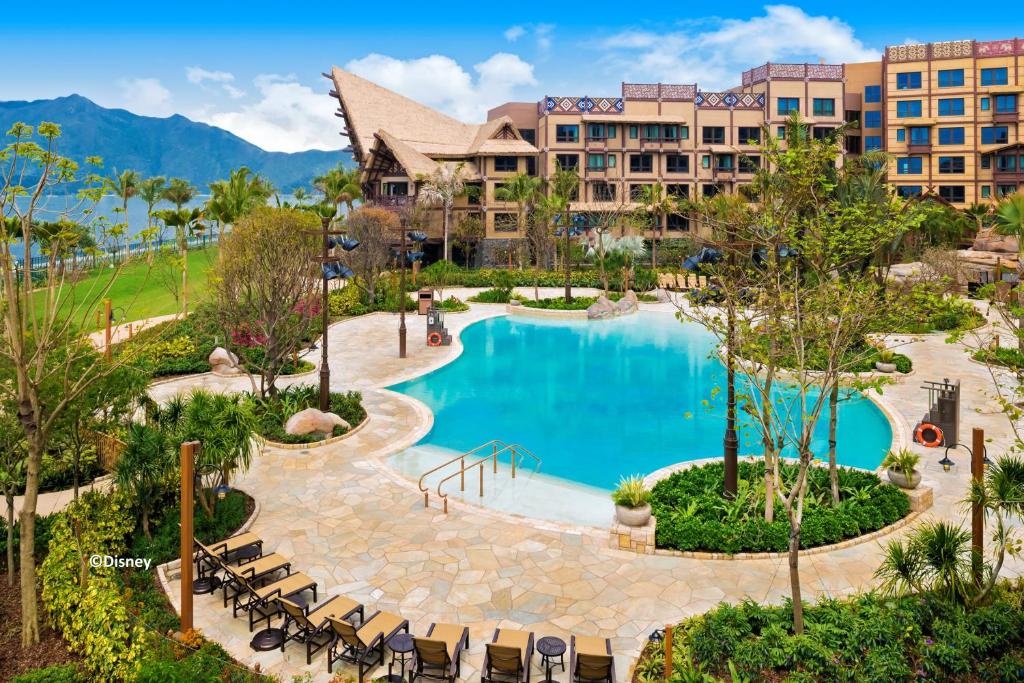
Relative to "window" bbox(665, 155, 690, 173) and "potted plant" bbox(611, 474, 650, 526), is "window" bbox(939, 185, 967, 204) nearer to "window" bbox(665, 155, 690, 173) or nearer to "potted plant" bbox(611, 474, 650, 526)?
"window" bbox(665, 155, 690, 173)

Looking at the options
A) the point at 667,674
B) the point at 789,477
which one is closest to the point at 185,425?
the point at 667,674

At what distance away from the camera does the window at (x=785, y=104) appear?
203 ft

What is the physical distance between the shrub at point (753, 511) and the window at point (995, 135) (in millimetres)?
61267

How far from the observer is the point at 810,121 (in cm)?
6162

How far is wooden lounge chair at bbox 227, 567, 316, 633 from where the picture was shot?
10.1 meters

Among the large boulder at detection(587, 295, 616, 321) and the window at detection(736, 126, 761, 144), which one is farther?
the window at detection(736, 126, 761, 144)

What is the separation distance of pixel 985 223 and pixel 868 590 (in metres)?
46.6

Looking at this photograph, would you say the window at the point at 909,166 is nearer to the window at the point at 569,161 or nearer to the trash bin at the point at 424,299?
the window at the point at 569,161

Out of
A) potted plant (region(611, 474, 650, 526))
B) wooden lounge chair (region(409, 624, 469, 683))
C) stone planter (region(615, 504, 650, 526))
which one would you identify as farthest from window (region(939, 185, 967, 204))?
wooden lounge chair (region(409, 624, 469, 683))

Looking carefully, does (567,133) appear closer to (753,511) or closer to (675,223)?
(675,223)

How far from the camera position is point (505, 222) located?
59125mm

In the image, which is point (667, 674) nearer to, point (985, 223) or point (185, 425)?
point (185, 425)

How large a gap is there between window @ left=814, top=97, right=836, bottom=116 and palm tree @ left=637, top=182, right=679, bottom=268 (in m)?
16.3

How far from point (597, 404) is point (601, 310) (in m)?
17.9
